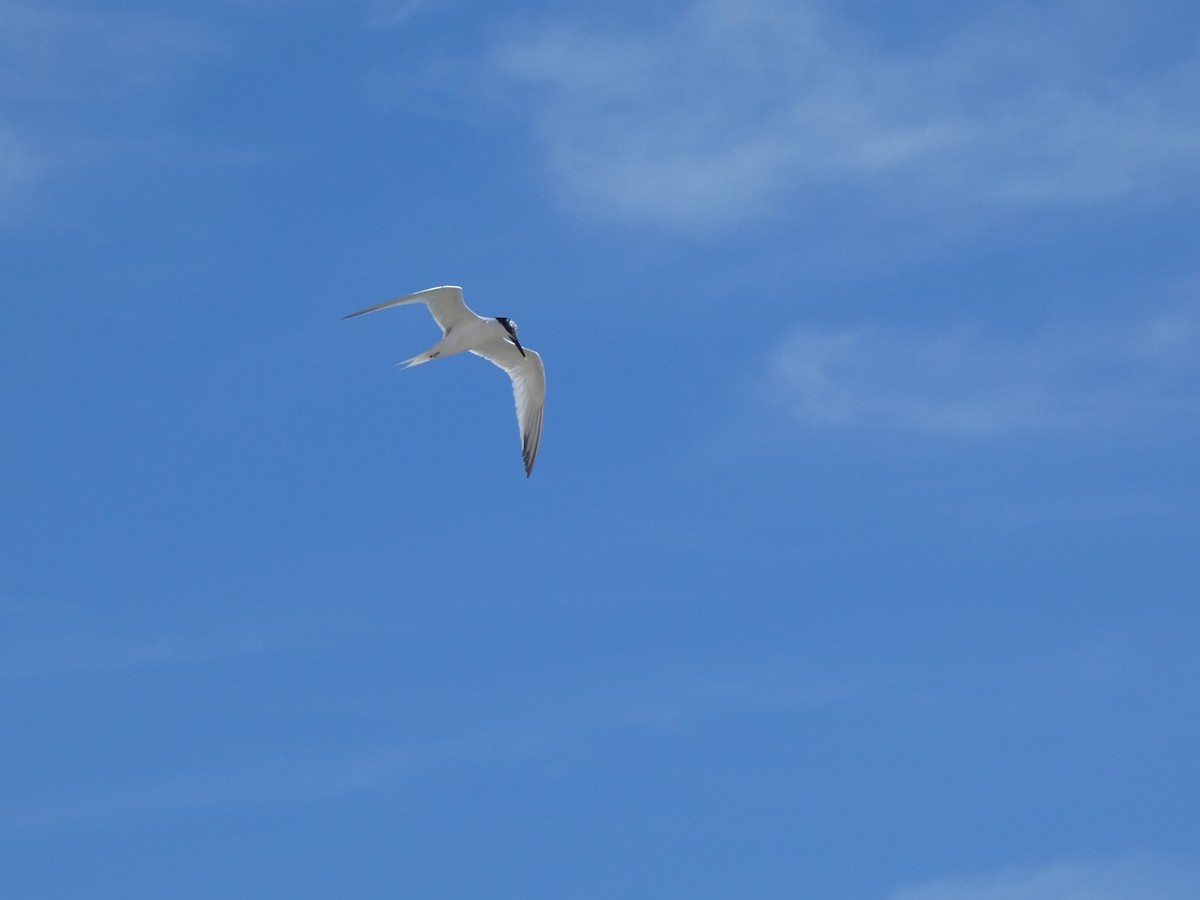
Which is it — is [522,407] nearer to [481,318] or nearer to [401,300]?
[481,318]

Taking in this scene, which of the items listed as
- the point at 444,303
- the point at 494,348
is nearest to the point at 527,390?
the point at 494,348

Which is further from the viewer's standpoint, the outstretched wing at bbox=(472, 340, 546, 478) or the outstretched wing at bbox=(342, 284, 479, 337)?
the outstretched wing at bbox=(472, 340, 546, 478)

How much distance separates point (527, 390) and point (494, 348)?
1234mm

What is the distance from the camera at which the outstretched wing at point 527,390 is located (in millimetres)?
30453

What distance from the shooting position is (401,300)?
26875 mm

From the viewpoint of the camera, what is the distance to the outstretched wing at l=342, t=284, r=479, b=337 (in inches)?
1072

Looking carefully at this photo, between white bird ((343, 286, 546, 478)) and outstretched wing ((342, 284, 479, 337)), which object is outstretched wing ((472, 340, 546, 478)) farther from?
outstretched wing ((342, 284, 479, 337))

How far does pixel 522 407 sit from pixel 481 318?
2843 mm

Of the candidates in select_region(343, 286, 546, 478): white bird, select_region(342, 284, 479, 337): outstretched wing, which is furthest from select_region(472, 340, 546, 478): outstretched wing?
select_region(342, 284, 479, 337): outstretched wing

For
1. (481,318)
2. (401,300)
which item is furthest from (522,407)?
(401,300)

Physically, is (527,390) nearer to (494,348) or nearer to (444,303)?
(494,348)

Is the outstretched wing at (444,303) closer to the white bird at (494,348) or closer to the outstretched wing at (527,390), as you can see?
the white bird at (494,348)

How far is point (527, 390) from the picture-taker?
101 ft

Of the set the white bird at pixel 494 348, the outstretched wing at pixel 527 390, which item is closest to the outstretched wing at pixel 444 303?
the white bird at pixel 494 348
